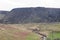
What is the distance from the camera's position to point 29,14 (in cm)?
11856

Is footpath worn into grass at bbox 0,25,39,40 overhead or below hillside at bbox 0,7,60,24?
below

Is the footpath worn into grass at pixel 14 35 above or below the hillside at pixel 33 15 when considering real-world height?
below

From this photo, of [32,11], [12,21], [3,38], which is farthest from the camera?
[32,11]

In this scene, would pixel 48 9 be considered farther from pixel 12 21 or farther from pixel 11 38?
pixel 11 38

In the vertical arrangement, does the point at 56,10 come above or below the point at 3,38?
above

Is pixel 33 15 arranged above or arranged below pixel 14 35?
above

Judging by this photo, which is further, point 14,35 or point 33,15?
point 33,15

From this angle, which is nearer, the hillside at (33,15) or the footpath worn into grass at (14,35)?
the footpath worn into grass at (14,35)

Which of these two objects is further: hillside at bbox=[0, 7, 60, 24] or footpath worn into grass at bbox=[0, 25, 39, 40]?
hillside at bbox=[0, 7, 60, 24]

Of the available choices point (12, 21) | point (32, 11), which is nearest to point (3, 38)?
point (12, 21)

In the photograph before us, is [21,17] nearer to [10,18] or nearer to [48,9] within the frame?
[10,18]

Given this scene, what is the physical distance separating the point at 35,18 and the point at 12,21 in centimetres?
1163

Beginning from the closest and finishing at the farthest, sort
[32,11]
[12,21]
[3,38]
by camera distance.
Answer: [3,38]
[12,21]
[32,11]

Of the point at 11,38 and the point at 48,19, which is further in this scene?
the point at 48,19
